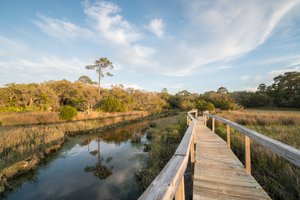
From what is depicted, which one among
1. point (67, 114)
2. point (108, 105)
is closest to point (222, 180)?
point (67, 114)

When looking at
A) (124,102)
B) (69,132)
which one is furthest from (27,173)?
(124,102)

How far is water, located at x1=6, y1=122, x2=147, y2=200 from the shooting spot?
14.1 ft

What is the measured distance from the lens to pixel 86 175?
536 centimetres

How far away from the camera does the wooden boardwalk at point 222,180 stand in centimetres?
219

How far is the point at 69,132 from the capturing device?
11.1 meters

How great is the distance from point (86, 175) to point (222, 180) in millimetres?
4756

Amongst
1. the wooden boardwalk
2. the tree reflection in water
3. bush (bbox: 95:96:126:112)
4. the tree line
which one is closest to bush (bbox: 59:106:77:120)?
the tree line

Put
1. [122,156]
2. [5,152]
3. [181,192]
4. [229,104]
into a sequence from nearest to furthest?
1. [181,192]
2. [5,152]
3. [122,156]
4. [229,104]

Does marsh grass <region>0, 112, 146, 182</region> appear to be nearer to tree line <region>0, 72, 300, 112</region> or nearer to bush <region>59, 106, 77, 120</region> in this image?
bush <region>59, 106, 77, 120</region>

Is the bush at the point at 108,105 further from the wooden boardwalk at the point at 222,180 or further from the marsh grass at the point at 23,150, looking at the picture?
the wooden boardwalk at the point at 222,180

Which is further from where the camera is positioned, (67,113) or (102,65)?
(102,65)

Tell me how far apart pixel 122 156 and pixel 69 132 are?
6279 millimetres

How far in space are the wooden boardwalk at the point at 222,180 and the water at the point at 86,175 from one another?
87.3 inches

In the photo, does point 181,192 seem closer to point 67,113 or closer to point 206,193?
point 206,193
